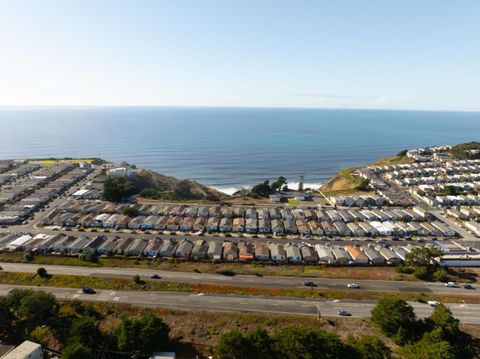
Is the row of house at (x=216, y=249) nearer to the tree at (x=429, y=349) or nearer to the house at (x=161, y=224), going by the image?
the house at (x=161, y=224)

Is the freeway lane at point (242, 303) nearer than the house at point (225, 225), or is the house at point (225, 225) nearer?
the freeway lane at point (242, 303)

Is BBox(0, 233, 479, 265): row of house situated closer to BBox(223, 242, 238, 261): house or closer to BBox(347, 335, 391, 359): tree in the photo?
BBox(223, 242, 238, 261): house

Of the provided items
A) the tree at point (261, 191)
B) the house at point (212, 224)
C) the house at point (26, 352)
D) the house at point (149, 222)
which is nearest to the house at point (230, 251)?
the house at point (212, 224)

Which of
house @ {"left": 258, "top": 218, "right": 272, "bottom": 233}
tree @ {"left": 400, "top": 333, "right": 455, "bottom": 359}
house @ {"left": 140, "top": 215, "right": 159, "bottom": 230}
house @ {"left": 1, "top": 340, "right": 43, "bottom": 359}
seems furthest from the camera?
house @ {"left": 140, "top": 215, "right": 159, "bottom": 230}

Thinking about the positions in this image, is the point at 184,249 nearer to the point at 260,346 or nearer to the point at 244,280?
the point at 244,280

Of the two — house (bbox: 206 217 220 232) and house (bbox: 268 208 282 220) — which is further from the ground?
house (bbox: 268 208 282 220)

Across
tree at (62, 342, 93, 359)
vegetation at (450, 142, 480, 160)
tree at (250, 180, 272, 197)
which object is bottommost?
tree at (62, 342, 93, 359)

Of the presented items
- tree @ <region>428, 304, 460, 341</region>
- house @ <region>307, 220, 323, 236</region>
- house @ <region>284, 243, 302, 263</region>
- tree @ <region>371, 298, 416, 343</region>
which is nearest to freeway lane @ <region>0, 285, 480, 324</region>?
tree @ <region>371, 298, 416, 343</region>

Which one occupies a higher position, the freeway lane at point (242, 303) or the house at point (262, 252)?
the house at point (262, 252)
